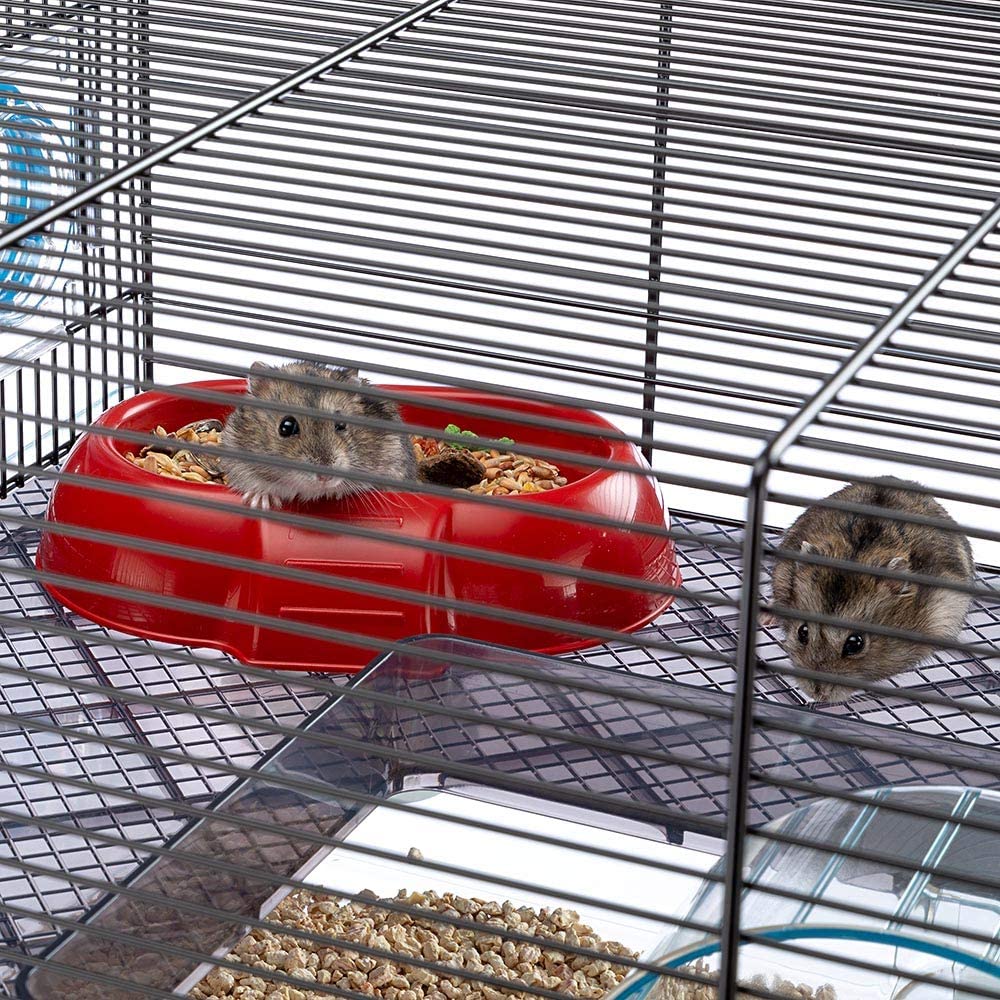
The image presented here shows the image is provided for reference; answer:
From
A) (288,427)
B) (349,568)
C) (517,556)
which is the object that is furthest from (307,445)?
(517,556)

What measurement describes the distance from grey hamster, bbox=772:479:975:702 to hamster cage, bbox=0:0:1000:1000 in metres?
0.06

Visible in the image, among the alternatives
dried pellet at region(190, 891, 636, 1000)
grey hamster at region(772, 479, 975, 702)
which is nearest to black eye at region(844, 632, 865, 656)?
grey hamster at region(772, 479, 975, 702)

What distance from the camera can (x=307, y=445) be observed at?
1.52 m

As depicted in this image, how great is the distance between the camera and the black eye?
56.7 inches

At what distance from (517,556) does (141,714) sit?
464 mm

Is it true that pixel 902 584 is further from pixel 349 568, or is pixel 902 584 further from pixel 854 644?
pixel 349 568

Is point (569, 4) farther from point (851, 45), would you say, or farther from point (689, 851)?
point (689, 851)

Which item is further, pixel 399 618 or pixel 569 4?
pixel 399 618

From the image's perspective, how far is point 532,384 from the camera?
6.27 feet

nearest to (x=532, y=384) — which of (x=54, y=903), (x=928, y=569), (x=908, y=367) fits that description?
(x=928, y=569)

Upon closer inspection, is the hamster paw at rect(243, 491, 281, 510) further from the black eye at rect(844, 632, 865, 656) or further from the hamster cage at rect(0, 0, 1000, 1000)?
the black eye at rect(844, 632, 865, 656)

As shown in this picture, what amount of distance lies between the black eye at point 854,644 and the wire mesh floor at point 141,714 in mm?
53

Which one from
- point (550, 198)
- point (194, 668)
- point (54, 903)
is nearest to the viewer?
point (550, 198)

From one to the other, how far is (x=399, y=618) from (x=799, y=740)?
1.34 ft
